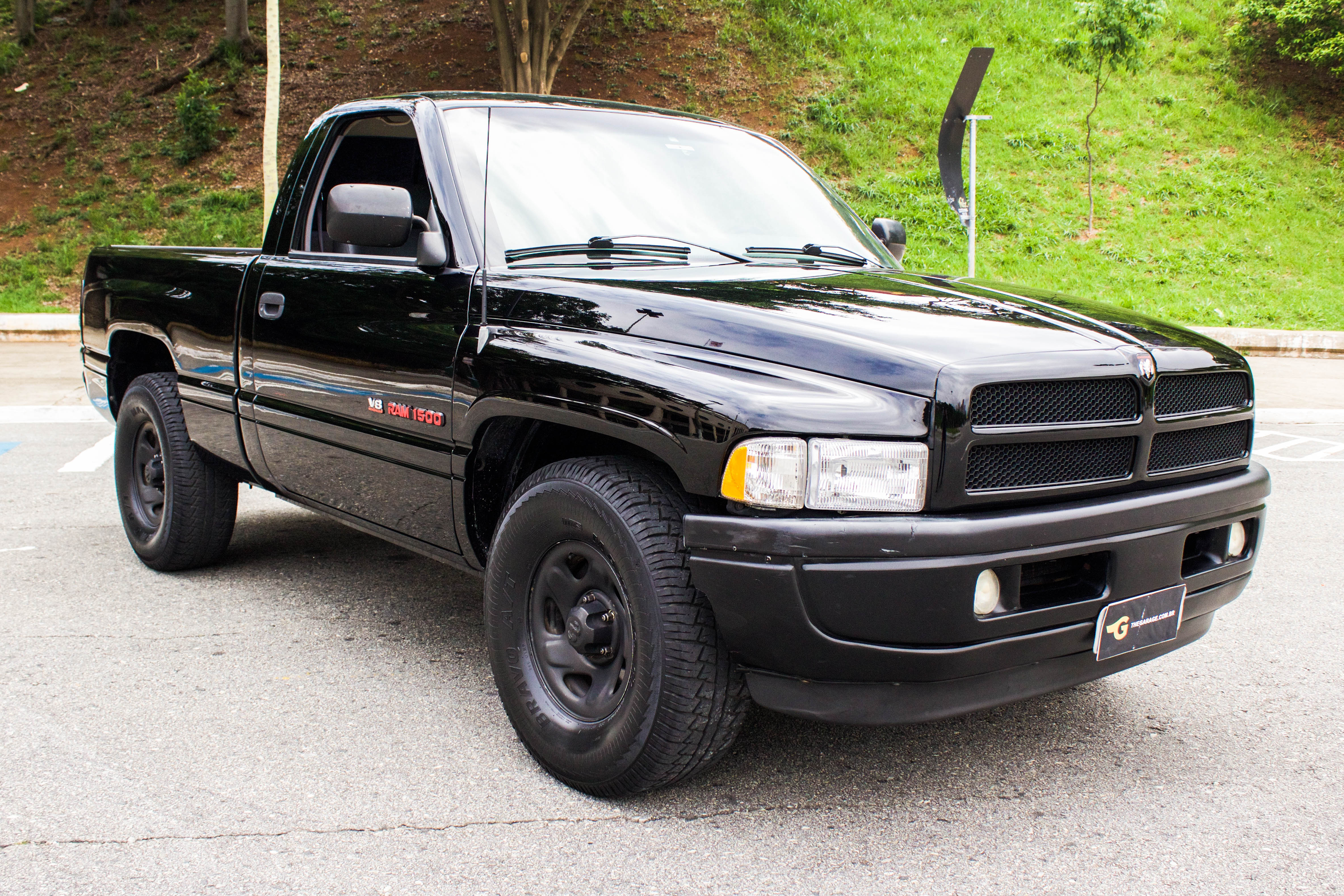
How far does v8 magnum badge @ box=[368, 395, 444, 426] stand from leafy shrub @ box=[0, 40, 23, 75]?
96.0 ft

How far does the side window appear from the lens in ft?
12.2

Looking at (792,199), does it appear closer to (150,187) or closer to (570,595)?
(570,595)

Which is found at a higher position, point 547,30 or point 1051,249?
point 547,30

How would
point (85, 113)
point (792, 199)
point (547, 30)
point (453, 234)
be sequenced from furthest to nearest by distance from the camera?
point (85, 113) → point (547, 30) → point (792, 199) → point (453, 234)

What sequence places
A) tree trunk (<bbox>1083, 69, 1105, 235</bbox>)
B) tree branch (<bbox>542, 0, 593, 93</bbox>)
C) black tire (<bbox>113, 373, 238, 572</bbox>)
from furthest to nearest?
tree trunk (<bbox>1083, 69, 1105, 235</bbox>)
tree branch (<bbox>542, 0, 593, 93</bbox>)
black tire (<bbox>113, 373, 238, 572</bbox>)

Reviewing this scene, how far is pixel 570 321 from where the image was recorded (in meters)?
2.89

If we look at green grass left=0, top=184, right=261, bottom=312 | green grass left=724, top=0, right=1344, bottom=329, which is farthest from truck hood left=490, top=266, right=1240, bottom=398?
green grass left=0, top=184, right=261, bottom=312

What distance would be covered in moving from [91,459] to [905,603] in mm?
6683

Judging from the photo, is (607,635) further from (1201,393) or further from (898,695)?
(1201,393)

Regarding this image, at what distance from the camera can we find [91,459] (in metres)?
7.42

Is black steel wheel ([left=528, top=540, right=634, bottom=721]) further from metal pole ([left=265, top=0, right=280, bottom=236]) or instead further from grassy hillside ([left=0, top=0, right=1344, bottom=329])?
grassy hillside ([left=0, top=0, right=1344, bottom=329])

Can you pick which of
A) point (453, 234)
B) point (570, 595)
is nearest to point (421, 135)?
point (453, 234)

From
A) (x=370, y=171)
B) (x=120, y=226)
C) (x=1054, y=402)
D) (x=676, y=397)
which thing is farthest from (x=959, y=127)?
(x=120, y=226)

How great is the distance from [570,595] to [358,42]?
2627 centimetres
